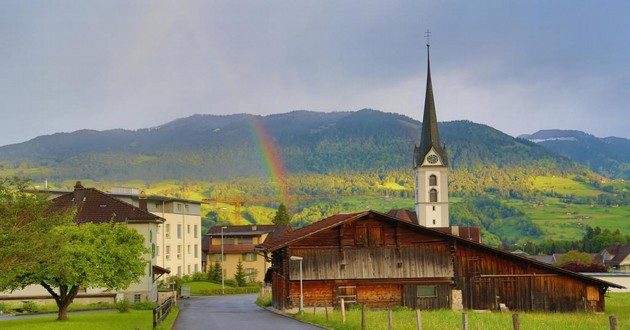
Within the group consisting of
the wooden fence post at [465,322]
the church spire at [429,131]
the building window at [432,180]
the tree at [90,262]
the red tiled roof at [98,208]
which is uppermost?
the church spire at [429,131]

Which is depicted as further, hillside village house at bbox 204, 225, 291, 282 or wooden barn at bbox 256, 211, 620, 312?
hillside village house at bbox 204, 225, 291, 282

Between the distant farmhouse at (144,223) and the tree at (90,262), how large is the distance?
294 cm

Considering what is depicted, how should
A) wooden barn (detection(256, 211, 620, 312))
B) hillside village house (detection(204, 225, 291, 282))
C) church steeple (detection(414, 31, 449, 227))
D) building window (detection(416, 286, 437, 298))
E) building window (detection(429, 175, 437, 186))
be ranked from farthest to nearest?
1. building window (detection(429, 175, 437, 186))
2. church steeple (detection(414, 31, 449, 227))
3. hillside village house (detection(204, 225, 291, 282))
4. building window (detection(416, 286, 437, 298))
5. wooden barn (detection(256, 211, 620, 312))

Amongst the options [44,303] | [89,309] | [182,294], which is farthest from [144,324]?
[182,294]

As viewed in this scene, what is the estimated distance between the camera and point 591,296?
52.7m

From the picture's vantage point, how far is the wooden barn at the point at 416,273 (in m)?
52.4

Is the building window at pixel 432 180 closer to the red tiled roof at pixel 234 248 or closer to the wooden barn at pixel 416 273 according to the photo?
the red tiled roof at pixel 234 248

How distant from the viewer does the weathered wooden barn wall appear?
52.9 metres

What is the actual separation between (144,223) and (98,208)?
15.1 ft

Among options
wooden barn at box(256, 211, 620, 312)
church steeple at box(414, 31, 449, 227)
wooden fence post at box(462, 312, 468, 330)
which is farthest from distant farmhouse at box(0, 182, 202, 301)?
church steeple at box(414, 31, 449, 227)

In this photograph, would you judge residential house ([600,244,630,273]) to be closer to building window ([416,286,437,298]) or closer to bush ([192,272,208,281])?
bush ([192,272,208,281])

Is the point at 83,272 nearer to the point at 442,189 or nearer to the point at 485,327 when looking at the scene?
the point at 485,327

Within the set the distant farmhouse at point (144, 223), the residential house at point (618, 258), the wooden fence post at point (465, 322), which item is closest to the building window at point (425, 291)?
the distant farmhouse at point (144, 223)

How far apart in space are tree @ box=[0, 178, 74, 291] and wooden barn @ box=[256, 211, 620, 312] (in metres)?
16.4
